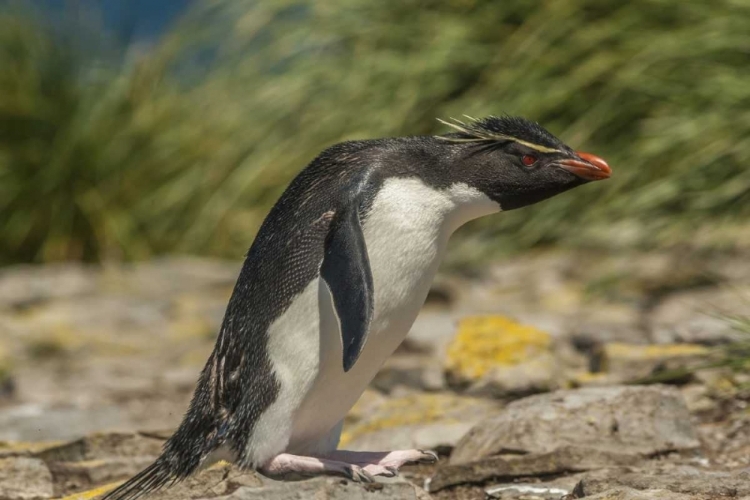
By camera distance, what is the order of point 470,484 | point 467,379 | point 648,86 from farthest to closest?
point 648,86 → point 467,379 → point 470,484

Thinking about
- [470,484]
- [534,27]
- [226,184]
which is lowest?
[470,484]

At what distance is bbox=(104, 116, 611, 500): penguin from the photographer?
94.9 inches

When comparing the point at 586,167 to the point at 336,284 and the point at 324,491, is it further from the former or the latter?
the point at 324,491

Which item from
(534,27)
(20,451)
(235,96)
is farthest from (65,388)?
(534,27)

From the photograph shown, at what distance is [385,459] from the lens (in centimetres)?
253

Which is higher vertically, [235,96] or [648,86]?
[235,96]

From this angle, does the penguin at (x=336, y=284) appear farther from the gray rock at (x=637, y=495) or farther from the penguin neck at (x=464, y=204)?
the gray rock at (x=637, y=495)

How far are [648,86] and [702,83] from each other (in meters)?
0.33

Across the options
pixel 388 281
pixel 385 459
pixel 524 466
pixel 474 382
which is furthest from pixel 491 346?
pixel 388 281

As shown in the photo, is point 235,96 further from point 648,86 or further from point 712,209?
point 712,209

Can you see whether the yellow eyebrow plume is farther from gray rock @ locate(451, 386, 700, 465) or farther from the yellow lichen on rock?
the yellow lichen on rock

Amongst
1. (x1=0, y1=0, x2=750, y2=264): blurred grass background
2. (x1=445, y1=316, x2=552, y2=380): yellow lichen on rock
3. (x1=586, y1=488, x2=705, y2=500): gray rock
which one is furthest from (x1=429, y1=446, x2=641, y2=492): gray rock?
(x1=0, y1=0, x2=750, y2=264): blurred grass background

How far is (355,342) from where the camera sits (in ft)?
7.50

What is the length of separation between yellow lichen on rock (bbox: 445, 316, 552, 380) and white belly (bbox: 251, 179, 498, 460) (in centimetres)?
154
